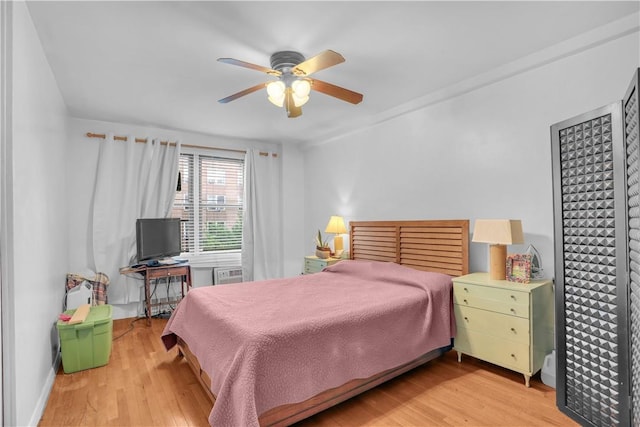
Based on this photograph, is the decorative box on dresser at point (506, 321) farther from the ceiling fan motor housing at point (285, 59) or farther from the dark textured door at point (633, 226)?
the ceiling fan motor housing at point (285, 59)

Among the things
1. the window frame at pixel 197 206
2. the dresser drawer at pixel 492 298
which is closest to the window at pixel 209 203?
the window frame at pixel 197 206

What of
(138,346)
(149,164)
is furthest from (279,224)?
(138,346)

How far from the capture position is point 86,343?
2.76 metres

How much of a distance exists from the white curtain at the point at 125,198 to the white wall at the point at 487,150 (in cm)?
256

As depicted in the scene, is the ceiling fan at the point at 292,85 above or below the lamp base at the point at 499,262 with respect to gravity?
above

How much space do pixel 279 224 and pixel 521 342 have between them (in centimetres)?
384

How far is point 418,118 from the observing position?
11.9 feet

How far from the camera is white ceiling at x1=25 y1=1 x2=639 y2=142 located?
2012 millimetres

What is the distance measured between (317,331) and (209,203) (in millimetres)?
3553

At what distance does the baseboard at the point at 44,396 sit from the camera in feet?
6.61

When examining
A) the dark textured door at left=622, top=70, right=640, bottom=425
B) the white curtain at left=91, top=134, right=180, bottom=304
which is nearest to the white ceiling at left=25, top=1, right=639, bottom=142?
the white curtain at left=91, top=134, right=180, bottom=304

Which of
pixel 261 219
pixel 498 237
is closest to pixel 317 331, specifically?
pixel 498 237

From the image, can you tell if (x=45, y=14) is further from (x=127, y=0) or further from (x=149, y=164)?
(x=149, y=164)

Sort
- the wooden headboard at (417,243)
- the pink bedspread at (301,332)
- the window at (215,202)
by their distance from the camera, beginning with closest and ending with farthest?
the pink bedspread at (301,332)
the wooden headboard at (417,243)
the window at (215,202)
